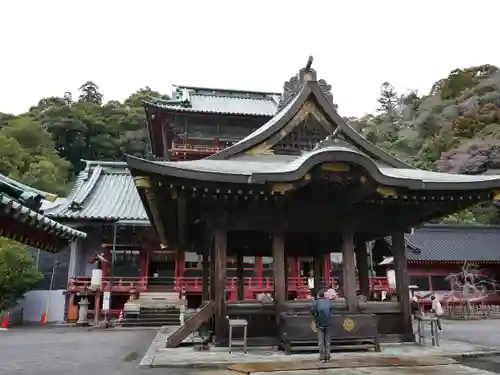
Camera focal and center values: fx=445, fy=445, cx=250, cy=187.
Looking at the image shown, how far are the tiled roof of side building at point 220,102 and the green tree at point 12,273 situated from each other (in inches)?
392

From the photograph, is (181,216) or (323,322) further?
(181,216)

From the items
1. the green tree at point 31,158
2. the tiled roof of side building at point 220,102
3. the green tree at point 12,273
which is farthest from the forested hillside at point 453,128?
the green tree at point 31,158

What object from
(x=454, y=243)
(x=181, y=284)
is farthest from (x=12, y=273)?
(x=454, y=243)

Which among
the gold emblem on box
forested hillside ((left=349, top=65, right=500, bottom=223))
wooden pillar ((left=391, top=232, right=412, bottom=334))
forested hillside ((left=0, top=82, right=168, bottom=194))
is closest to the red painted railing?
wooden pillar ((left=391, top=232, right=412, bottom=334))

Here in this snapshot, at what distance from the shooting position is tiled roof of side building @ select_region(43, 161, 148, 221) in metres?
22.8

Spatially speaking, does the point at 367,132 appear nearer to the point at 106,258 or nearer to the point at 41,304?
the point at 106,258

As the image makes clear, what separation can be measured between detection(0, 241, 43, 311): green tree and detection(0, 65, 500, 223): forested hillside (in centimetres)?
1851

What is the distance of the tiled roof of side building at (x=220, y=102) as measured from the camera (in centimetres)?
2636

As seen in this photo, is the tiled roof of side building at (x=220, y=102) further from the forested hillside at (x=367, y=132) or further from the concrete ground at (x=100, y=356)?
the forested hillside at (x=367, y=132)

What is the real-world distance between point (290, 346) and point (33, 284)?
54.8ft

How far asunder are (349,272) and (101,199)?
61.8 feet

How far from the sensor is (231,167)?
10461 mm

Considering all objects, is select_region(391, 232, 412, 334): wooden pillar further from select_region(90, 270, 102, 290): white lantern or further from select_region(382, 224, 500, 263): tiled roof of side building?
select_region(382, 224, 500, 263): tiled roof of side building

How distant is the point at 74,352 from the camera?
11.6 metres
